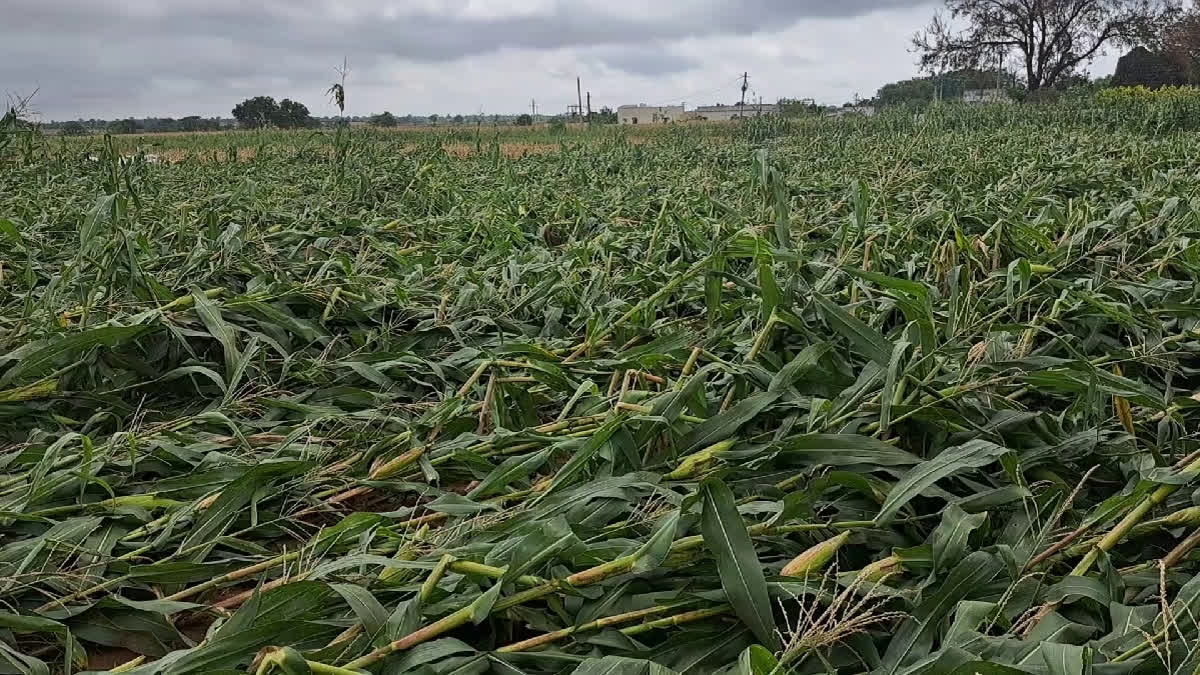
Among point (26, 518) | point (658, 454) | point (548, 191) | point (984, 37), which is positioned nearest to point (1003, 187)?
point (548, 191)

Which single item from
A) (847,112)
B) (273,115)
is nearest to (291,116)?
(273,115)

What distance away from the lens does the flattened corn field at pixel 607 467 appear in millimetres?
1084

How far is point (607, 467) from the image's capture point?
4.86ft

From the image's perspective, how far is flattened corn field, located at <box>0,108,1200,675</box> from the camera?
1.08m

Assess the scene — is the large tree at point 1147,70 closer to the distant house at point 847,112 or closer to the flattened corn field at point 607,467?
the distant house at point 847,112

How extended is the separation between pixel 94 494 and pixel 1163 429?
2.12 meters

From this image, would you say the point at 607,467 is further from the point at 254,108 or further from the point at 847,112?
the point at 254,108

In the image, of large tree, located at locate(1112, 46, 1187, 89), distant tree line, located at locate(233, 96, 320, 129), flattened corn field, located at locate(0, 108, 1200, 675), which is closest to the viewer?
flattened corn field, located at locate(0, 108, 1200, 675)

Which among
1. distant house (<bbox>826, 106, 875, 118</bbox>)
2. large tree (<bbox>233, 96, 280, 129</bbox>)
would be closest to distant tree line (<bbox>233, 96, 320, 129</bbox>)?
large tree (<bbox>233, 96, 280, 129</bbox>)

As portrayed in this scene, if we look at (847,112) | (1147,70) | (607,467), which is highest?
(1147,70)

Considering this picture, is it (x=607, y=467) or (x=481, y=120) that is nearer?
(x=607, y=467)

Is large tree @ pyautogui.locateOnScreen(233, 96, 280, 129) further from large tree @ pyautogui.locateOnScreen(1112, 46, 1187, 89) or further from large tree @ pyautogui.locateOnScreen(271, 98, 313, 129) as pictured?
large tree @ pyautogui.locateOnScreen(1112, 46, 1187, 89)

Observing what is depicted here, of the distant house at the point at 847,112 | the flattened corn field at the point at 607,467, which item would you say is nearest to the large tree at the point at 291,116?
the distant house at the point at 847,112

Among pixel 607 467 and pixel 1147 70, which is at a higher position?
pixel 1147 70
